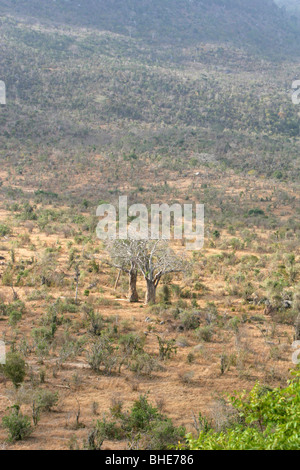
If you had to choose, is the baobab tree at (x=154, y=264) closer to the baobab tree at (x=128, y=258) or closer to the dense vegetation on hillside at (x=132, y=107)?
the baobab tree at (x=128, y=258)

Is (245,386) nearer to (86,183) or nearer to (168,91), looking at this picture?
(86,183)

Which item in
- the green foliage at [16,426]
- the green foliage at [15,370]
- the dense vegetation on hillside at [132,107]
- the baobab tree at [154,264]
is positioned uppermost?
the dense vegetation on hillside at [132,107]

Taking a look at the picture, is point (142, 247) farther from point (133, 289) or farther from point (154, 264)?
point (133, 289)

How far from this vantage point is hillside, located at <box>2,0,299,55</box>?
8525cm

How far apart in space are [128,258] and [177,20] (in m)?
100

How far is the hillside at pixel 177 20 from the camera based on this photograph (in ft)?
280

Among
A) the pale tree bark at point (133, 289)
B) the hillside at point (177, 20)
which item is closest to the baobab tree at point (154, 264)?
the pale tree bark at point (133, 289)

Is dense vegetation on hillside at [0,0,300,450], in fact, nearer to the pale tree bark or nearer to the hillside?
the pale tree bark

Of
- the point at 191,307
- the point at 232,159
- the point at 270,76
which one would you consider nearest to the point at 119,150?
the point at 232,159

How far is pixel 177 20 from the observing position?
97.2 meters

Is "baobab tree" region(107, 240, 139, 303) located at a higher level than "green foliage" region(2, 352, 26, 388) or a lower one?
higher

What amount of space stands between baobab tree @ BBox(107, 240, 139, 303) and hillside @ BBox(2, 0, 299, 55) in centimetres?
8081

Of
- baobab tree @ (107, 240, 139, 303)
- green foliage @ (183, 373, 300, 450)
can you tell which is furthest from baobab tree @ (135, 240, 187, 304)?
green foliage @ (183, 373, 300, 450)

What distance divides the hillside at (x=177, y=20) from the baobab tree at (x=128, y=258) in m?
80.8
